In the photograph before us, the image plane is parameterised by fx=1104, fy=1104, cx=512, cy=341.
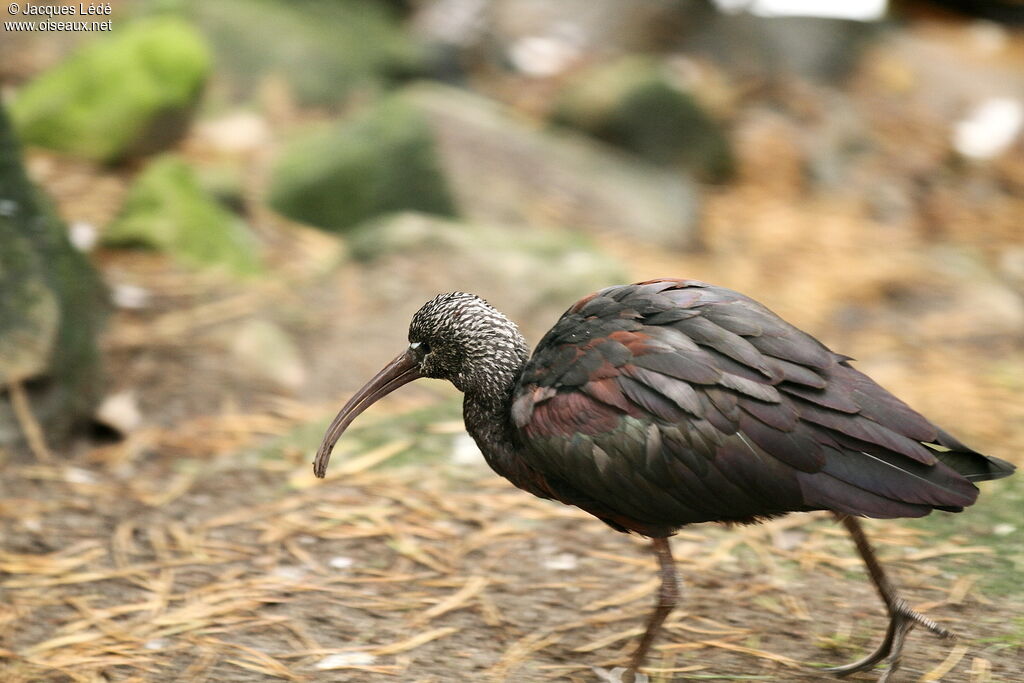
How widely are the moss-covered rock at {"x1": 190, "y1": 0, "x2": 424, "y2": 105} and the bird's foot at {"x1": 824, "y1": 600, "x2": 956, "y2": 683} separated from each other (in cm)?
607

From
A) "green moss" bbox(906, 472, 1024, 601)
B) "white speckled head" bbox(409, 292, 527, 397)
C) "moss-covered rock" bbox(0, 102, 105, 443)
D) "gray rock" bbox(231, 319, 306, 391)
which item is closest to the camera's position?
"white speckled head" bbox(409, 292, 527, 397)

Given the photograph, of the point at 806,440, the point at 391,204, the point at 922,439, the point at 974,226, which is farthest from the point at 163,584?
the point at 974,226

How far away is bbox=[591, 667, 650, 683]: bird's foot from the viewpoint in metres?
2.92

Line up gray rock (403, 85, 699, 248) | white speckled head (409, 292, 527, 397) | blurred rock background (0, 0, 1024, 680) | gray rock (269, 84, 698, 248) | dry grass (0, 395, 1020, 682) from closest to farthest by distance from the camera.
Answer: dry grass (0, 395, 1020, 682)
white speckled head (409, 292, 527, 397)
blurred rock background (0, 0, 1024, 680)
gray rock (269, 84, 698, 248)
gray rock (403, 85, 699, 248)

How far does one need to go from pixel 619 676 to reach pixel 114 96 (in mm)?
4650

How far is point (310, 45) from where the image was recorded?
8.26 meters

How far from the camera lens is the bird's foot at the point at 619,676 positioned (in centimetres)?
292

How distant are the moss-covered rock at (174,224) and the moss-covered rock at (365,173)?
33.7 inches

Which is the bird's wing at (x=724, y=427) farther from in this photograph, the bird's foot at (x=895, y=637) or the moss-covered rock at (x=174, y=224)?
the moss-covered rock at (x=174, y=224)

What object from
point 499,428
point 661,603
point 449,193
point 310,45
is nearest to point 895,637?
point 661,603

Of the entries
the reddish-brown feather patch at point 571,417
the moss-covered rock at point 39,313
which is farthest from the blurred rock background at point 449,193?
the reddish-brown feather patch at point 571,417

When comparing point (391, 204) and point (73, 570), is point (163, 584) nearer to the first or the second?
point (73, 570)

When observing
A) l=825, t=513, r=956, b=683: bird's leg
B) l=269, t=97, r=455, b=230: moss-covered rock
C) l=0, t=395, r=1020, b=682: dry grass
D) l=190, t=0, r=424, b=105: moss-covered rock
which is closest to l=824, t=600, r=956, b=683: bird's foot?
l=825, t=513, r=956, b=683: bird's leg

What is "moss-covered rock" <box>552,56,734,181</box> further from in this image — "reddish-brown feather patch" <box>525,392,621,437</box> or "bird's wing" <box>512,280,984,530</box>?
"reddish-brown feather patch" <box>525,392,621,437</box>
